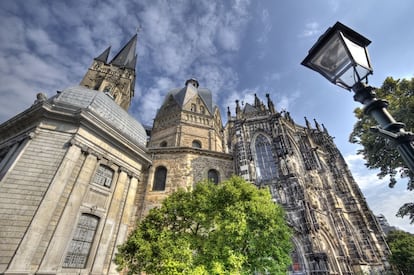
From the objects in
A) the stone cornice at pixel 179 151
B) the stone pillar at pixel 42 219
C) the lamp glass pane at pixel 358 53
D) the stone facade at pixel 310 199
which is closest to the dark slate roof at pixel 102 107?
the stone cornice at pixel 179 151

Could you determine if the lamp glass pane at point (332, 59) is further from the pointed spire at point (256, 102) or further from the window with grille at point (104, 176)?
the pointed spire at point (256, 102)

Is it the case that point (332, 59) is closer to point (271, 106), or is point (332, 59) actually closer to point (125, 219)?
point (125, 219)

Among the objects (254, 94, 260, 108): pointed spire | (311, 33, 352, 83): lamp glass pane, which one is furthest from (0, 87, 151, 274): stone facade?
(254, 94, 260, 108): pointed spire

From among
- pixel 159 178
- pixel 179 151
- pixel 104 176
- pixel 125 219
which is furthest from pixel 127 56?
pixel 125 219

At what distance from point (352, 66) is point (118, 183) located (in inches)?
483

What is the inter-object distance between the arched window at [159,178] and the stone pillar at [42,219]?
5995 millimetres

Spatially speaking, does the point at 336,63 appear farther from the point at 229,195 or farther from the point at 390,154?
the point at 390,154

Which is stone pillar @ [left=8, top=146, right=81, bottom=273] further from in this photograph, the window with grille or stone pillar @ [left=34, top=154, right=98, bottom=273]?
the window with grille

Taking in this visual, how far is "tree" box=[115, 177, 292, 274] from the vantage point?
6.34 m

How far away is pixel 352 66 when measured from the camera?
2418mm

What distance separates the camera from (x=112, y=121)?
12.9 meters

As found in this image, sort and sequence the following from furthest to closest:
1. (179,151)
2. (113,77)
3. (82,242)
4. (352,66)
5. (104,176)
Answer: (113,77), (179,151), (104,176), (82,242), (352,66)

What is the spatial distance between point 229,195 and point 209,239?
5.95 ft

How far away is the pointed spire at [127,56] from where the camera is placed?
1200 inches
